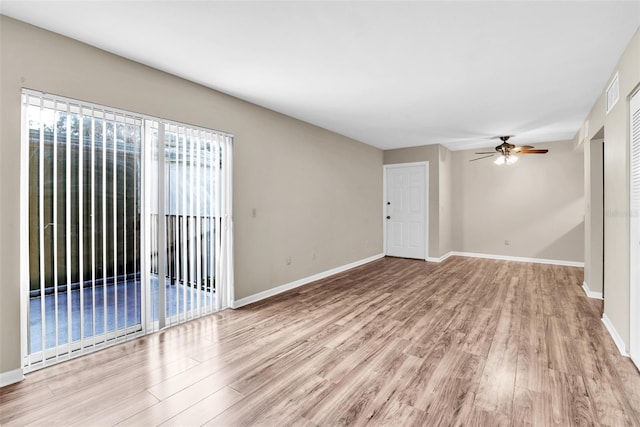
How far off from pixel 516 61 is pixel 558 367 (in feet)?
8.40

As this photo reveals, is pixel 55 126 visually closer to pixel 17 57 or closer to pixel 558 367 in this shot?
pixel 17 57

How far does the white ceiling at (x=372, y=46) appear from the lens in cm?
202

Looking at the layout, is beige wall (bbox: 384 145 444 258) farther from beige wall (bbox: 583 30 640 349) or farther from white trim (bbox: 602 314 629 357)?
white trim (bbox: 602 314 629 357)

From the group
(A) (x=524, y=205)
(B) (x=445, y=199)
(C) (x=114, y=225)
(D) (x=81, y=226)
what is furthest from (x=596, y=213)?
(D) (x=81, y=226)

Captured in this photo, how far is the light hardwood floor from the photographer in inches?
72.0

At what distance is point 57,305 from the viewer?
7.73 feet

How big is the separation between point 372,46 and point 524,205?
574 cm

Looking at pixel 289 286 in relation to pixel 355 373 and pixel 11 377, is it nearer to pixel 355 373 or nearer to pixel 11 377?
pixel 355 373

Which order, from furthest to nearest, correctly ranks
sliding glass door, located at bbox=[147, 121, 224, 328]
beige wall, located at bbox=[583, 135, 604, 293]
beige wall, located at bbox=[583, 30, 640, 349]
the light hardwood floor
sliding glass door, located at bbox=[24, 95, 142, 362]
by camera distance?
beige wall, located at bbox=[583, 135, 604, 293] < sliding glass door, located at bbox=[147, 121, 224, 328] < beige wall, located at bbox=[583, 30, 640, 349] < sliding glass door, located at bbox=[24, 95, 142, 362] < the light hardwood floor

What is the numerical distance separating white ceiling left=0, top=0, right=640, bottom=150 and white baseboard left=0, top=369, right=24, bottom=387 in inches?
96.3

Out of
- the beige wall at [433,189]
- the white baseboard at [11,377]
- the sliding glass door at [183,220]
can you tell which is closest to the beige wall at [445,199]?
the beige wall at [433,189]

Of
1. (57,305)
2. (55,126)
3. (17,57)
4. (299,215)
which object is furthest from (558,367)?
(17,57)

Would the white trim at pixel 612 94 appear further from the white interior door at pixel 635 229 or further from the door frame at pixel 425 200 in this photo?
the door frame at pixel 425 200

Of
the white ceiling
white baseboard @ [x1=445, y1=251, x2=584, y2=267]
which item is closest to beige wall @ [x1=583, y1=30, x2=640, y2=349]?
the white ceiling
